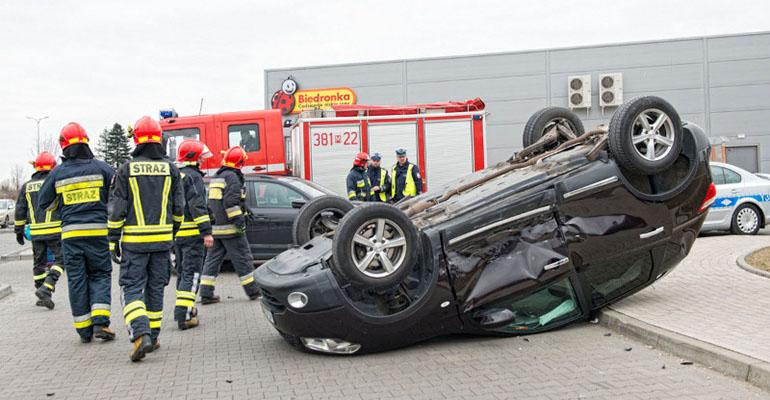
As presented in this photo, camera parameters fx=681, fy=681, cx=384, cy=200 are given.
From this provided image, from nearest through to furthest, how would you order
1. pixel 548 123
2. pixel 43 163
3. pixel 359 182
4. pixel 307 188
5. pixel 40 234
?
pixel 548 123, pixel 40 234, pixel 43 163, pixel 307 188, pixel 359 182

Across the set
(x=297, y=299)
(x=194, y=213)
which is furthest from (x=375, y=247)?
(x=194, y=213)

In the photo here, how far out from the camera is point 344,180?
13.5 m

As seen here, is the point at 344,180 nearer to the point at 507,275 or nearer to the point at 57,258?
the point at 57,258

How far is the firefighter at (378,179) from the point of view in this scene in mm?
12250

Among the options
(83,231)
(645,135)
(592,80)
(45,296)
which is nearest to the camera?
(645,135)

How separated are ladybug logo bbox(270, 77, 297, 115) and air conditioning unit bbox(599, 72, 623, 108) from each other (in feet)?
41.1

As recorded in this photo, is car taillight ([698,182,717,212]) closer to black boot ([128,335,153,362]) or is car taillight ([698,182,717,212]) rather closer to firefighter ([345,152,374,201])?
black boot ([128,335,153,362])

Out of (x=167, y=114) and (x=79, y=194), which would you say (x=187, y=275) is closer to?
(x=79, y=194)

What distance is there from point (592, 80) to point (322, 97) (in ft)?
36.5

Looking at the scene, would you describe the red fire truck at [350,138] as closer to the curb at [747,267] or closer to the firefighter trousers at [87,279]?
the curb at [747,267]

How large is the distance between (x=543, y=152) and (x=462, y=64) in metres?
22.3

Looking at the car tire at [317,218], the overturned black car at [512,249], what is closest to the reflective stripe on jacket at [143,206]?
the overturned black car at [512,249]

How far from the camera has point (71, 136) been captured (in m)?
6.46

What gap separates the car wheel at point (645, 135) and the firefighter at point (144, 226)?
3.88m
